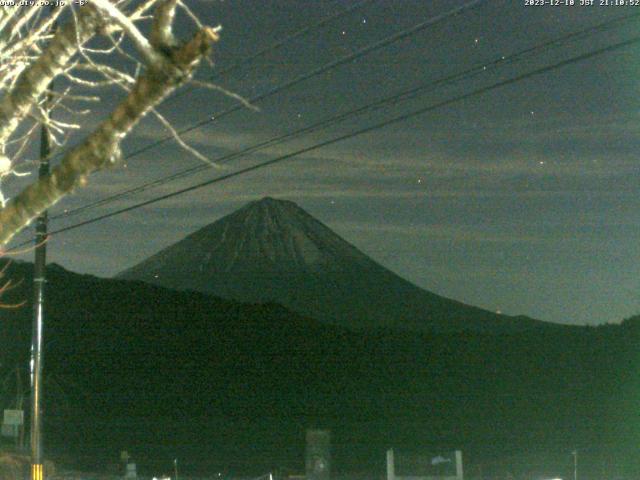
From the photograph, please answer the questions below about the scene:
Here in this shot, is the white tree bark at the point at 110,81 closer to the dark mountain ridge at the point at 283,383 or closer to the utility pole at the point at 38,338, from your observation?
the utility pole at the point at 38,338

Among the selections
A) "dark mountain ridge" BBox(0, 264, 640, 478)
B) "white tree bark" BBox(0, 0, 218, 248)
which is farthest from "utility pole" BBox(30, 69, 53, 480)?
"dark mountain ridge" BBox(0, 264, 640, 478)

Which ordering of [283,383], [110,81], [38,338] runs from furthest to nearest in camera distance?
[283,383] < [38,338] < [110,81]

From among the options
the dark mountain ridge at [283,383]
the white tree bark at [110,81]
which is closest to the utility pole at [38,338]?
the white tree bark at [110,81]

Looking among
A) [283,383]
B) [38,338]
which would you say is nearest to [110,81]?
[38,338]

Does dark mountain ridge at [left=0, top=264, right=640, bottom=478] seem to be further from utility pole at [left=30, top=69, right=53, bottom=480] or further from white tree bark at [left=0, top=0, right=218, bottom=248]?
white tree bark at [left=0, top=0, right=218, bottom=248]

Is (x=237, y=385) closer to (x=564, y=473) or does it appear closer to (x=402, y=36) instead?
(x=564, y=473)

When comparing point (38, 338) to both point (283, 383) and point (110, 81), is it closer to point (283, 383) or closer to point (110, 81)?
point (110, 81)

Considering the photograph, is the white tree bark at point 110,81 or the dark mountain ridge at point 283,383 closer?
the white tree bark at point 110,81

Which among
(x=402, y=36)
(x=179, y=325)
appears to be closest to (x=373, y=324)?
(x=179, y=325)
